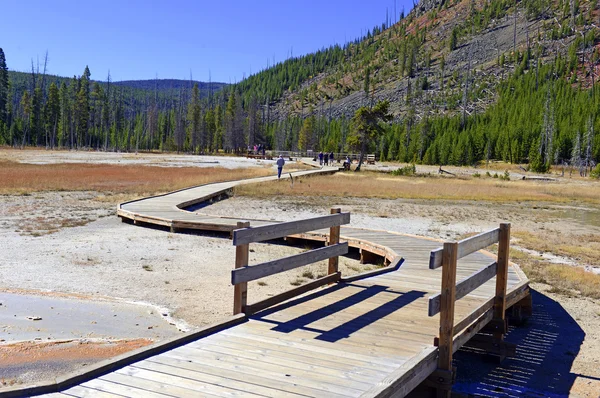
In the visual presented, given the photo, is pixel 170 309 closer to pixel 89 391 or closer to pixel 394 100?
pixel 89 391

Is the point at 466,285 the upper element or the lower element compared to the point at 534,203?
upper

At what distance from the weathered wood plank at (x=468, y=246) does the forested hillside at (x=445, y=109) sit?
54362 mm

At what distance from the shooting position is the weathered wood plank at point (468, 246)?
5.16 metres

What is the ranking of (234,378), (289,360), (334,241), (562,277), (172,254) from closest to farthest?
(234,378)
(289,360)
(334,241)
(562,277)
(172,254)

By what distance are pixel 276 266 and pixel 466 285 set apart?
7.36 ft

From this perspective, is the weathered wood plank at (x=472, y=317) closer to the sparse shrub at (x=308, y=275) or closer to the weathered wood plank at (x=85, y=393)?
the weathered wood plank at (x=85, y=393)

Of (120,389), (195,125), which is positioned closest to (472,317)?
(120,389)

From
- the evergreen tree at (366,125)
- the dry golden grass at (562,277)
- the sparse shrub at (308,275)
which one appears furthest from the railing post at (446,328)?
the evergreen tree at (366,125)

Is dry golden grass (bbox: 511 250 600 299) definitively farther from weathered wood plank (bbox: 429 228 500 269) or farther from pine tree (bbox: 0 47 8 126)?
pine tree (bbox: 0 47 8 126)

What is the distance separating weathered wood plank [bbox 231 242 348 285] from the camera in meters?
6.29

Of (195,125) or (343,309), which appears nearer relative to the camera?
(343,309)

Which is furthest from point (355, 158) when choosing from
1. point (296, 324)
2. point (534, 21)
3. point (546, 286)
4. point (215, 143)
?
point (534, 21)

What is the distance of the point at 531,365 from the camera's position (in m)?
7.07

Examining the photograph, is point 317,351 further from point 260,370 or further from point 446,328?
point 446,328
